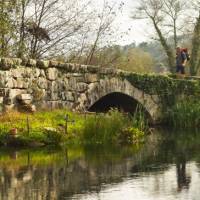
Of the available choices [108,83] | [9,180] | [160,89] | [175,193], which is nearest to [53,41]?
[108,83]

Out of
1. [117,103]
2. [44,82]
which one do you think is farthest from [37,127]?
[117,103]

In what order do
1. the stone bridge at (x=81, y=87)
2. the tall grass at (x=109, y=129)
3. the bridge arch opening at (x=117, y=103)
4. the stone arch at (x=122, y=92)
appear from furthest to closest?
the bridge arch opening at (x=117, y=103)
the stone arch at (x=122, y=92)
the stone bridge at (x=81, y=87)
the tall grass at (x=109, y=129)

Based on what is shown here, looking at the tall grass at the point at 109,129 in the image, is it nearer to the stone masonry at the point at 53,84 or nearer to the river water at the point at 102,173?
the river water at the point at 102,173

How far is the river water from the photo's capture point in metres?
9.95

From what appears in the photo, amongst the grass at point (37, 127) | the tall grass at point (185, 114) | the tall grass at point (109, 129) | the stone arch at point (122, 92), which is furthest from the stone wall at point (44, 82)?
the tall grass at point (185, 114)

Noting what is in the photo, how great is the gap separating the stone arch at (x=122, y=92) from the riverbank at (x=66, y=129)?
2700 mm

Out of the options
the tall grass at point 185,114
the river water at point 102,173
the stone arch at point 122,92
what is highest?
the stone arch at point 122,92

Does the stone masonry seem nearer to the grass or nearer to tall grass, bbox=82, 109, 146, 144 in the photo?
the grass

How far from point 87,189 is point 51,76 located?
32.9 feet

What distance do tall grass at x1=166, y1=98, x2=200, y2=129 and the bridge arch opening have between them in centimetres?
103

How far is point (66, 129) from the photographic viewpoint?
57.6 ft

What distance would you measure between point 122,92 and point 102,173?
12.4 m

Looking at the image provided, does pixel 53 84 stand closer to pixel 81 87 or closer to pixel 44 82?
pixel 44 82

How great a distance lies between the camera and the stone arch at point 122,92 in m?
22.1
